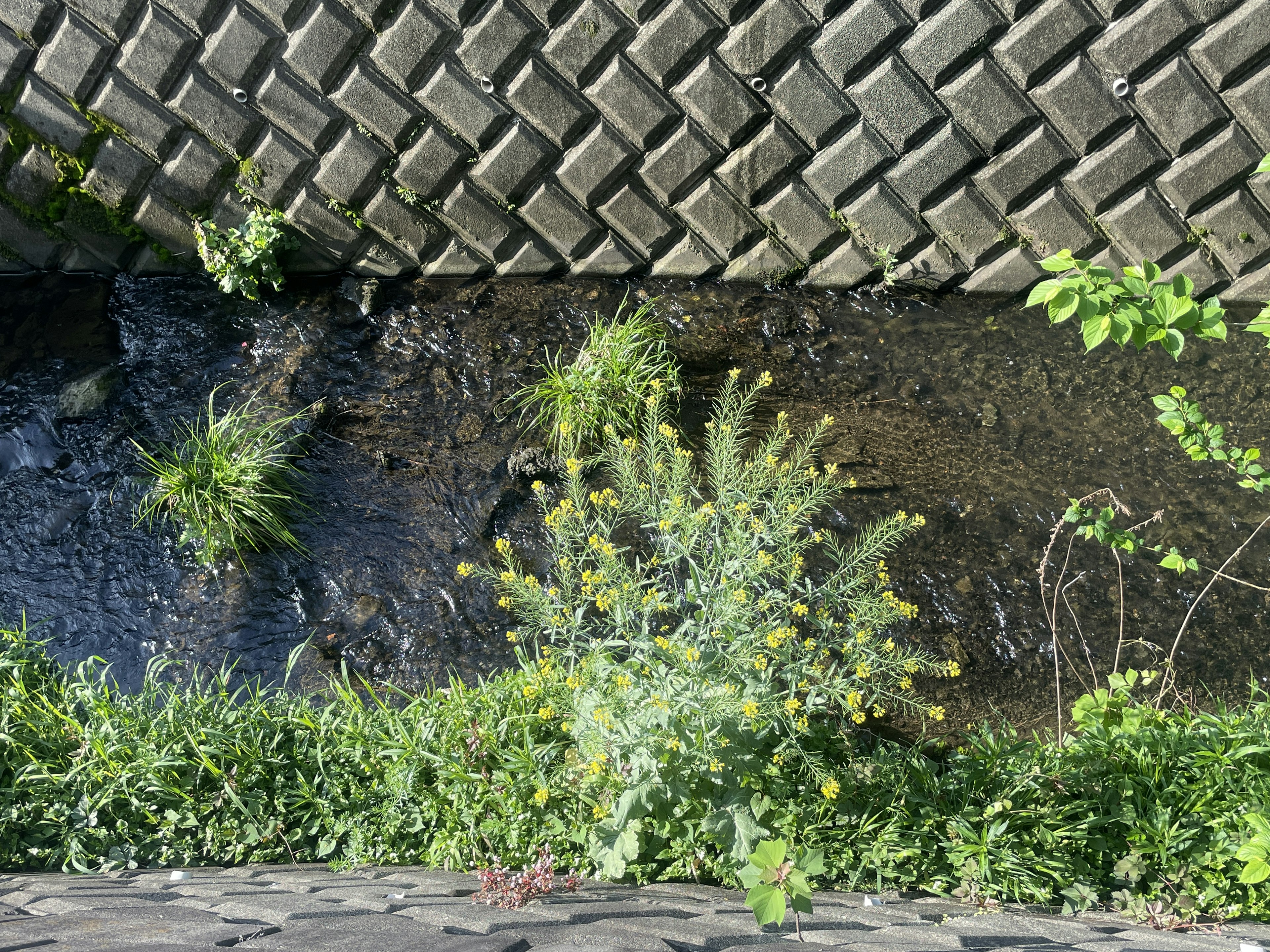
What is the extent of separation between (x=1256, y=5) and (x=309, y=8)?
3350 millimetres

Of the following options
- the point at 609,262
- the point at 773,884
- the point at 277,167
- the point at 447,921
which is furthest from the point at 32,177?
the point at 773,884

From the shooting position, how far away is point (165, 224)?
12.1 feet

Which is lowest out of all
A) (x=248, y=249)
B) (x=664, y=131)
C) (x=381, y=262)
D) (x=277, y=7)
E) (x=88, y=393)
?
(x=88, y=393)

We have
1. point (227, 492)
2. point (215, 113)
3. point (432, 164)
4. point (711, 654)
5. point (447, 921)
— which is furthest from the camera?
point (432, 164)

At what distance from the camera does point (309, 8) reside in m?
3.18

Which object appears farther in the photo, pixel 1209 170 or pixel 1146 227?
pixel 1146 227

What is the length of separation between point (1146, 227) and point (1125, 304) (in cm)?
237

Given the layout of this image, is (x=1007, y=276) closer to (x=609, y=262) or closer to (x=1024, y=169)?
(x=1024, y=169)

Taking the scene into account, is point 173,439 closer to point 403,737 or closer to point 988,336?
point 403,737

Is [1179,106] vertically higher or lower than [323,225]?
higher

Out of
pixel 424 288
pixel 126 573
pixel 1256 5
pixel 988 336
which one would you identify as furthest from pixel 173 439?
pixel 1256 5

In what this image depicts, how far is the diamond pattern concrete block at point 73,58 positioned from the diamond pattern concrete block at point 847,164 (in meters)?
2.77

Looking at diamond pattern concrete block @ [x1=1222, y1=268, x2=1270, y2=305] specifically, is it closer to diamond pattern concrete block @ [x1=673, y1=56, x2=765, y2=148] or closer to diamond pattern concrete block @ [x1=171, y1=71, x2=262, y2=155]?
diamond pattern concrete block @ [x1=673, y1=56, x2=765, y2=148]

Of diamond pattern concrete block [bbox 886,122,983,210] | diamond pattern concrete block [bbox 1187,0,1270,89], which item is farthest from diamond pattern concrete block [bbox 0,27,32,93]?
diamond pattern concrete block [bbox 1187,0,1270,89]
